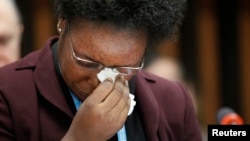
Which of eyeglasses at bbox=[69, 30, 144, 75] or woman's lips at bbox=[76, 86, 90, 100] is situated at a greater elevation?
eyeglasses at bbox=[69, 30, 144, 75]

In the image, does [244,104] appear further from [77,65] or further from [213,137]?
[77,65]

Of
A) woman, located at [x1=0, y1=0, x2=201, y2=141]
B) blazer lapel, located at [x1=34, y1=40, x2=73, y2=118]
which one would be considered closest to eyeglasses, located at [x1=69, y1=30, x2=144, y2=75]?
woman, located at [x1=0, y1=0, x2=201, y2=141]

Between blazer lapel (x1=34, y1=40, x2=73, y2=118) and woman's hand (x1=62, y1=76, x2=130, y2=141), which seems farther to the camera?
blazer lapel (x1=34, y1=40, x2=73, y2=118)

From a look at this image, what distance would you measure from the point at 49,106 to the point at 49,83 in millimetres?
68

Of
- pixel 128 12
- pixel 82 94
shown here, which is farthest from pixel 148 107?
pixel 128 12

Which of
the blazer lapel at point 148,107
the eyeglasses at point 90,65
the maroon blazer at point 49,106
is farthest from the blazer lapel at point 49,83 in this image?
the blazer lapel at point 148,107

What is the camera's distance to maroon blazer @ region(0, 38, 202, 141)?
5.42ft

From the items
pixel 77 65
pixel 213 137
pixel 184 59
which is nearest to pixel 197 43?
pixel 184 59

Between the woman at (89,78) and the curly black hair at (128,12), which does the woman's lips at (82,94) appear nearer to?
the woman at (89,78)

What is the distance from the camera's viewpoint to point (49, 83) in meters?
1.72

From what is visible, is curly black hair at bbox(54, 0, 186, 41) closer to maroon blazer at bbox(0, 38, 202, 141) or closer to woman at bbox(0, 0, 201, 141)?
woman at bbox(0, 0, 201, 141)

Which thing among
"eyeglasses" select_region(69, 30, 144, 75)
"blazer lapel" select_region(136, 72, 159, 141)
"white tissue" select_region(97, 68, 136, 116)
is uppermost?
"eyeglasses" select_region(69, 30, 144, 75)

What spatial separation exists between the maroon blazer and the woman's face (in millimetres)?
77

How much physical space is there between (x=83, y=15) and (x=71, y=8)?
5 centimetres
